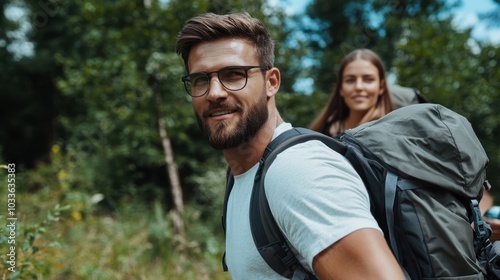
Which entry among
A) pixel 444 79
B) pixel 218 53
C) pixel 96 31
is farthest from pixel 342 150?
pixel 96 31

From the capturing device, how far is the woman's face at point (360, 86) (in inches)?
142

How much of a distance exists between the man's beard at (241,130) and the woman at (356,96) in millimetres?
2014

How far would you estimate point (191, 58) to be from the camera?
1.73 meters

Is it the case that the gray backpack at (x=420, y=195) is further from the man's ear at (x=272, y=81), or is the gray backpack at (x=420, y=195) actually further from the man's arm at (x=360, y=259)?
the man's ear at (x=272, y=81)

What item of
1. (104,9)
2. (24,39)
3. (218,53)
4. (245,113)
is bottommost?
(245,113)

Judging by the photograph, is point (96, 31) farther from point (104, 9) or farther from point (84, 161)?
point (84, 161)

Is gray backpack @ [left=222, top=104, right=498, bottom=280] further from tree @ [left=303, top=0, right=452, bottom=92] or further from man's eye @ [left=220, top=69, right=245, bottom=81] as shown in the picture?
tree @ [left=303, top=0, right=452, bottom=92]

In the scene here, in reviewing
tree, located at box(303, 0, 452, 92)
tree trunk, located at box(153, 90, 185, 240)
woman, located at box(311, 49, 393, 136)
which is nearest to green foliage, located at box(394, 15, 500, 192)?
tree trunk, located at box(153, 90, 185, 240)

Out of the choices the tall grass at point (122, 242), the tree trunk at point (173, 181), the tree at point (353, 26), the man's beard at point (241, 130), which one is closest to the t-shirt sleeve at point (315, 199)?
the man's beard at point (241, 130)

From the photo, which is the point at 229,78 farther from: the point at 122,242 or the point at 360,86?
the point at 122,242

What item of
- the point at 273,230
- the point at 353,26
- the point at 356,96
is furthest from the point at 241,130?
the point at 353,26

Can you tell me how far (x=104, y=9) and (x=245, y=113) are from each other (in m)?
6.33

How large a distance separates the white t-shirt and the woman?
2325 mm

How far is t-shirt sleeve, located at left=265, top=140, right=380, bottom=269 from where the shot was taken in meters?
1.16
